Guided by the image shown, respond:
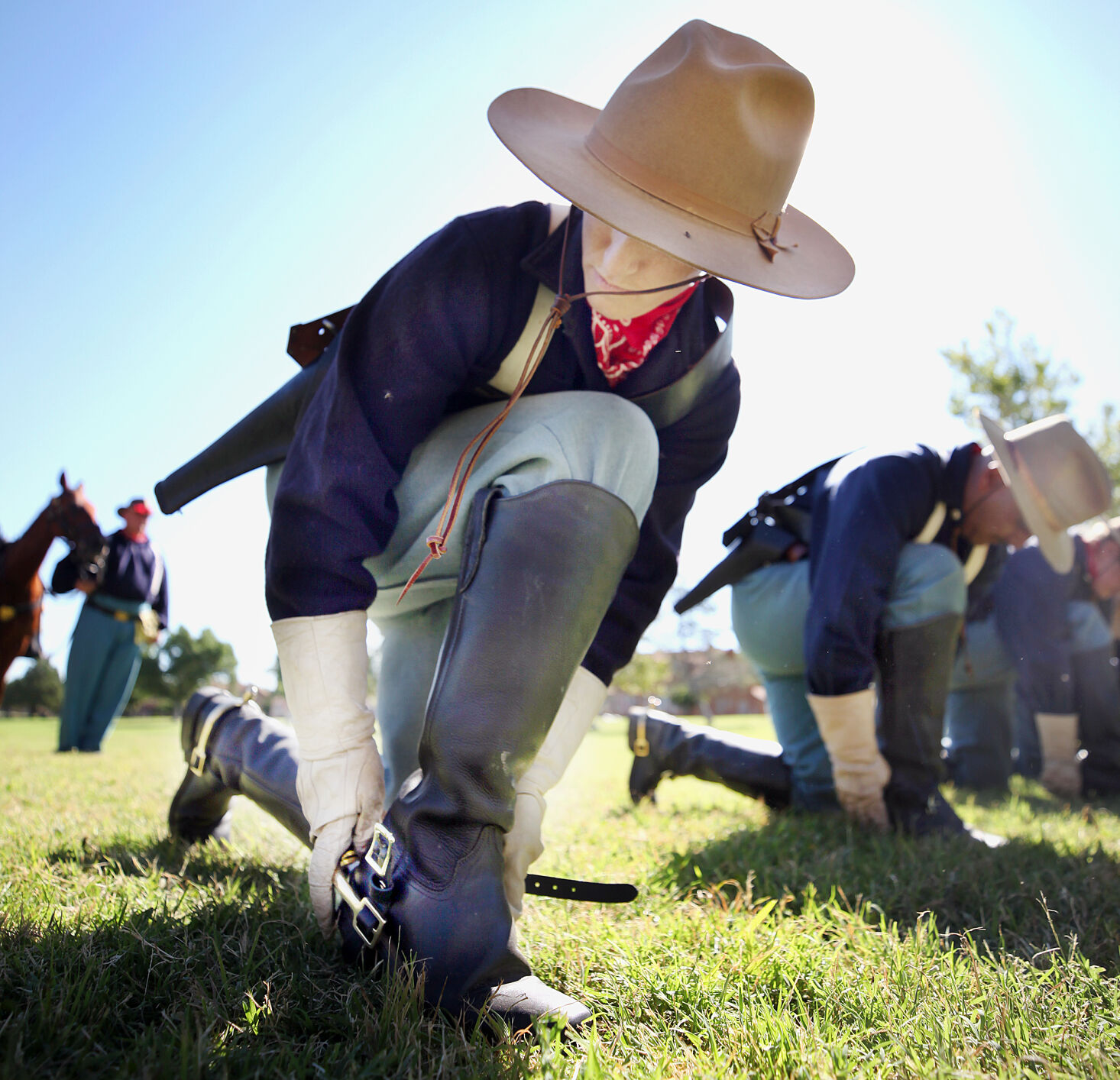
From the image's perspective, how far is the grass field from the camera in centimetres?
87

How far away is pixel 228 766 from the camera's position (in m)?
1.71

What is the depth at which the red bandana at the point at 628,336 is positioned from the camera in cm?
156

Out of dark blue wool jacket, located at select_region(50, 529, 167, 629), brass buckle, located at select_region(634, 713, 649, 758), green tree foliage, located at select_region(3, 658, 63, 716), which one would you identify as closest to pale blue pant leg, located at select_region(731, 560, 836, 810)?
brass buckle, located at select_region(634, 713, 649, 758)

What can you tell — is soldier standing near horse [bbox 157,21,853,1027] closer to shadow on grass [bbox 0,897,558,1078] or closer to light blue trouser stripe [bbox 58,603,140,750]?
shadow on grass [bbox 0,897,558,1078]

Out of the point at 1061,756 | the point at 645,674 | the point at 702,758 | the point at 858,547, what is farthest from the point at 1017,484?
the point at 645,674

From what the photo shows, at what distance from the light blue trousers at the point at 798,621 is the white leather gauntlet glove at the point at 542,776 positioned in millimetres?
1302

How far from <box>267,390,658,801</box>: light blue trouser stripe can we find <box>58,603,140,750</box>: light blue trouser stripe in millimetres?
5565

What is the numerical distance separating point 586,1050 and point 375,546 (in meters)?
0.80

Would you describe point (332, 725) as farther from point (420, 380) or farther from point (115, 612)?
point (115, 612)

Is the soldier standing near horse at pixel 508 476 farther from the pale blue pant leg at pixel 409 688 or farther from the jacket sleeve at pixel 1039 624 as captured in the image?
the jacket sleeve at pixel 1039 624

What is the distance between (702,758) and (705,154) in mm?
2223

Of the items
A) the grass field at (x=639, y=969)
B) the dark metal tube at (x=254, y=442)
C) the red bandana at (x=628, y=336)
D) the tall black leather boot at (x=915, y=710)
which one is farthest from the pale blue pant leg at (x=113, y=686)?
the red bandana at (x=628, y=336)

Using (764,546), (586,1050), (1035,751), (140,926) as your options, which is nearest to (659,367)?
(586,1050)

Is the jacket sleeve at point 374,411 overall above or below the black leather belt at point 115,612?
above
